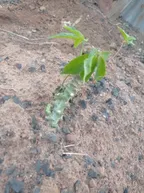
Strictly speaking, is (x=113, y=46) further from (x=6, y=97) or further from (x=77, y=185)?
(x=77, y=185)

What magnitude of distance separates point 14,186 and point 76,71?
14.8 inches

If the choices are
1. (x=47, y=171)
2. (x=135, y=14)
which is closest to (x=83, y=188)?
(x=47, y=171)

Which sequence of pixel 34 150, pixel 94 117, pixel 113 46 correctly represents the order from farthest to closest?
pixel 113 46
pixel 94 117
pixel 34 150

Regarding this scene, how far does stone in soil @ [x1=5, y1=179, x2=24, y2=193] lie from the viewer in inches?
41.1

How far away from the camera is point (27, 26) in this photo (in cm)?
170

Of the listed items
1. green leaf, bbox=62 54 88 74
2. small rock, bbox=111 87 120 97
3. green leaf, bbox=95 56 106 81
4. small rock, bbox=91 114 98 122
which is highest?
green leaf, bbox=95 56 106 81

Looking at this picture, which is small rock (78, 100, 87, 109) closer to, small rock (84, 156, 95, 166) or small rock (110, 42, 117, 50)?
small rock (84, 156, 95, 166)

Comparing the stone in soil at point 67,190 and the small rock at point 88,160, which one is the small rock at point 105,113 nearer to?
the small rock at point 88,160

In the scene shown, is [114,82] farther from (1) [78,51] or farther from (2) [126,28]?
(2) [126,28]

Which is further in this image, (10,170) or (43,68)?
(43,68)

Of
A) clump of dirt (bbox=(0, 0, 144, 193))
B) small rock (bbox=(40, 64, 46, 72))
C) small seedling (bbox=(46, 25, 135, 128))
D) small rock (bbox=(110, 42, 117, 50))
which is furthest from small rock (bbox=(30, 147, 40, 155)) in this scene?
small rock (bbox=(110, 42, 117, 50))

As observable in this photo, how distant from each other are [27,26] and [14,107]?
0.63 meters

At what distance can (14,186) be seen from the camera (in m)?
1.05

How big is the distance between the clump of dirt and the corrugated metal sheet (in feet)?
2.25
